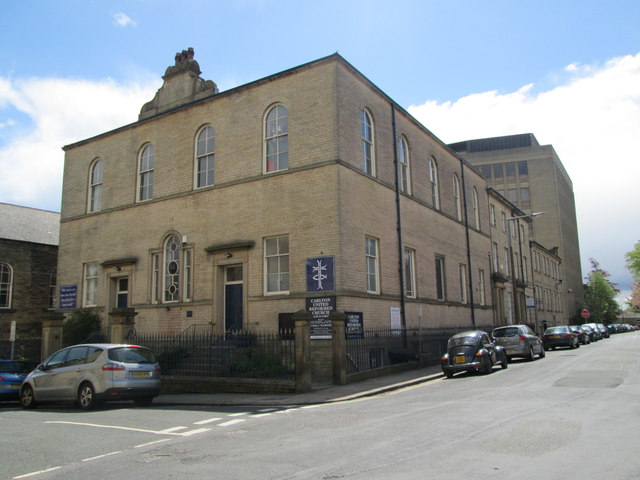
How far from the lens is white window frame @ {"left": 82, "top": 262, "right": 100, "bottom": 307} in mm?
24297

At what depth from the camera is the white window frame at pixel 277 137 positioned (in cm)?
1947

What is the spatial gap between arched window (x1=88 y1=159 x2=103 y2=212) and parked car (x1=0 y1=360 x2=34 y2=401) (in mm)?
10932

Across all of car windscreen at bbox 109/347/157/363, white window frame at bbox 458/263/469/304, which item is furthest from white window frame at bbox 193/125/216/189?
white window frame at bbox 458/263/469/304

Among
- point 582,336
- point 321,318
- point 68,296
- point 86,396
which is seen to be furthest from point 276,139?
point 582,336

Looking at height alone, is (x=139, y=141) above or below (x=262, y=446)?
above

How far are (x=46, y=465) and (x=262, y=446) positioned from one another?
2.83 m

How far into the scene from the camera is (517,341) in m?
21.3

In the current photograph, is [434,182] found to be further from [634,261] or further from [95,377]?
[634,261]

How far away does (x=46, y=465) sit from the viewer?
7012mm

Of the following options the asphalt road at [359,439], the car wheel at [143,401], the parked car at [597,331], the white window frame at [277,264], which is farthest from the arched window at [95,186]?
the parked car at [597,331]

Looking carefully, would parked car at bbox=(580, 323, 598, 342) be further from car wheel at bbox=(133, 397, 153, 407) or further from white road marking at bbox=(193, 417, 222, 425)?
white road marking at bbox=(193, 417, 222, 425)

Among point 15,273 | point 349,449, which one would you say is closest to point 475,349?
point 349,449

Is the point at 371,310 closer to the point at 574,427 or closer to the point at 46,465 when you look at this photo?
the point at 574,427

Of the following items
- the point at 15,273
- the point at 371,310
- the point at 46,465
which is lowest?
the point at 46,465
